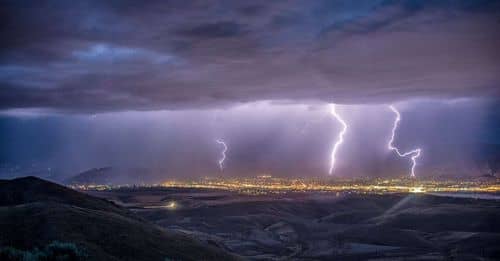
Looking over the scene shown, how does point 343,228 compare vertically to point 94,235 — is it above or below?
below

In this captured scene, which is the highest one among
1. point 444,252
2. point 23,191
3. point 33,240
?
point 23,191

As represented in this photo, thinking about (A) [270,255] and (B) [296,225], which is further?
(B) [296,225]

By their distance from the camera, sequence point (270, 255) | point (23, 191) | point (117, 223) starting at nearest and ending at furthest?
point (117, 223), point (23, 191), point (270, 255)

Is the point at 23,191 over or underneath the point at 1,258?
over

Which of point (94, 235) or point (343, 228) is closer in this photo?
point (94, 235)

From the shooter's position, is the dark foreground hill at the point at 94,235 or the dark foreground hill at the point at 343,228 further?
the dark foreground hill at the point at 343,228

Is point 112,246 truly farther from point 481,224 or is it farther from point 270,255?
point 481,224

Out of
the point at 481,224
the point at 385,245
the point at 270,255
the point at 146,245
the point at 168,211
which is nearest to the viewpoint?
the point at 146,245

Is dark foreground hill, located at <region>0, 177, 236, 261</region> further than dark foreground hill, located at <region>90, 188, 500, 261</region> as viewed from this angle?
No

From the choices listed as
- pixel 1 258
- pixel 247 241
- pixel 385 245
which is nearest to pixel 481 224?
pixel 385 245
